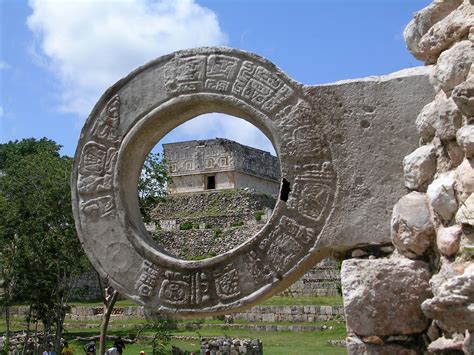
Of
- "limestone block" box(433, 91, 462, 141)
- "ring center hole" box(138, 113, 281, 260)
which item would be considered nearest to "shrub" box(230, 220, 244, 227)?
"ring center hole" box(138, 113, 281, 260)

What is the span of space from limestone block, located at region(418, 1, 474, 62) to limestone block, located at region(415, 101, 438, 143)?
1.04 feet

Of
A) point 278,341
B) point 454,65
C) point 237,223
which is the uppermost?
point 237,223

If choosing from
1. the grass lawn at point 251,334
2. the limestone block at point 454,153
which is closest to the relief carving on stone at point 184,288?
the limestone block at point 454,153

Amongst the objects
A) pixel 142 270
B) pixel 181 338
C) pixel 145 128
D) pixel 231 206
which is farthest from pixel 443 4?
pixel 231 206

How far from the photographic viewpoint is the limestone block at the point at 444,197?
3579mm

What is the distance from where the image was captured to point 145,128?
4.96 meters

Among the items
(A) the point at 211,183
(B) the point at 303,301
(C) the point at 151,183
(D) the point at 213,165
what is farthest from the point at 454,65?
(A) the point at 211,183

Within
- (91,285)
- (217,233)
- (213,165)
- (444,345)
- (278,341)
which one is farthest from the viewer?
(213,165)

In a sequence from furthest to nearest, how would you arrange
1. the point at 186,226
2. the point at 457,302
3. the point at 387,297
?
the point at 186,226, the point at 387,297, the point at 457,302

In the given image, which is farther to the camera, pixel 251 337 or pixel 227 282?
pixel 251 337

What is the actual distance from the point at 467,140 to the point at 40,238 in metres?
15.8

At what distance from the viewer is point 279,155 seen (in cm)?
462

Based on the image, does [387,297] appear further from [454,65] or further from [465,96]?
[454,65]

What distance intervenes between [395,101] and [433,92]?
241 mm
